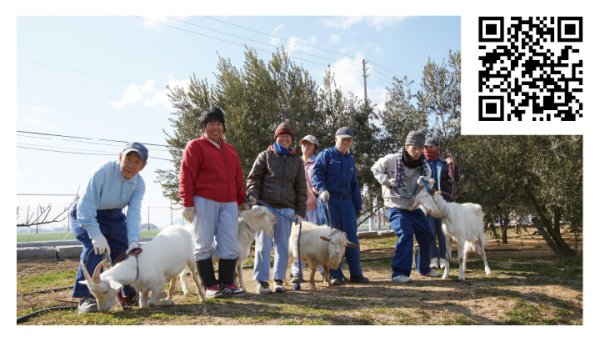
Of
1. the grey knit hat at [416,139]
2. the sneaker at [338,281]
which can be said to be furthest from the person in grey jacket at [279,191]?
the grey knit hat at [416,139]

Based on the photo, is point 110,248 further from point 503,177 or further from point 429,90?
point 429,90

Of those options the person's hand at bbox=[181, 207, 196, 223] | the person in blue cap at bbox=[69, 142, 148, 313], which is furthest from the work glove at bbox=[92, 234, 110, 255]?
the person's hand at bbox=[181, 207, 196, 223]

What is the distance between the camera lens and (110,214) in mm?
5695

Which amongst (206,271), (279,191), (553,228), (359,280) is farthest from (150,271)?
(553,228)

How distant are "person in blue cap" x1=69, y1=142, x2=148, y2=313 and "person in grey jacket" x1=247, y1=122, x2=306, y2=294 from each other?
1.75 m

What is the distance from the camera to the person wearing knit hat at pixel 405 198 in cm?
768

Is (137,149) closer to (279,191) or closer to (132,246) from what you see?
(132,246)

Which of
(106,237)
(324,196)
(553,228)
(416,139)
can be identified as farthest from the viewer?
(553,228)

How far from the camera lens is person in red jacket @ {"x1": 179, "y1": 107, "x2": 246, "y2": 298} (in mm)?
6051

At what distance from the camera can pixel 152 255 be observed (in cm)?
554

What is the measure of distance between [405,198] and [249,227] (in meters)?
2.68

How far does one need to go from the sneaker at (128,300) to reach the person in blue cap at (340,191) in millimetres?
3161

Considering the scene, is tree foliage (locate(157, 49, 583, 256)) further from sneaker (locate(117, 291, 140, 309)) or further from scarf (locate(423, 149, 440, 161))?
sneaker (locate(117, 291, 140, 309))

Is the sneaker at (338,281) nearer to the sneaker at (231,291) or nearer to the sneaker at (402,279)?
the sneaker at (402,279)
